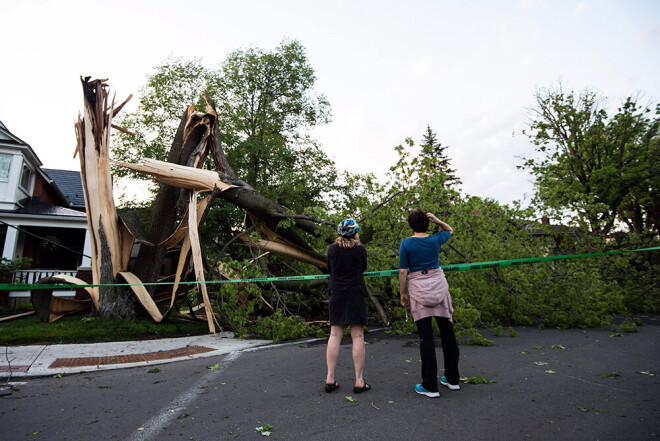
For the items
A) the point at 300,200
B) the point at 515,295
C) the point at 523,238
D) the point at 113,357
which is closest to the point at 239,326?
the point at 113,357

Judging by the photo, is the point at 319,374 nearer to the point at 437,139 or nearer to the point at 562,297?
the point at 562,297

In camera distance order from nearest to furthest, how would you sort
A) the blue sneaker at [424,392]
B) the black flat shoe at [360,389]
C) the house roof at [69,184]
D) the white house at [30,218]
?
the blue sneaker at [424,392]
the black flat shoe at [360,389]
the white house at [30,218]
the house roof at [69,184]

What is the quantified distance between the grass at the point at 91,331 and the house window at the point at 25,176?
40.3 feet

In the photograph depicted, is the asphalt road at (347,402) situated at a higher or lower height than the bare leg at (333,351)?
lower

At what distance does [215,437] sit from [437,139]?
52.5 metres

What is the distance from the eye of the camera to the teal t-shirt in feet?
11.5

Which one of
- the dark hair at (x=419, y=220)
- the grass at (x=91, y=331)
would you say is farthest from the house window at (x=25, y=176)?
the dark hair at (x=419, y=220)

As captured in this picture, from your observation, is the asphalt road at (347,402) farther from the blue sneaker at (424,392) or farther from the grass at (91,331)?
the grass at (91,331)

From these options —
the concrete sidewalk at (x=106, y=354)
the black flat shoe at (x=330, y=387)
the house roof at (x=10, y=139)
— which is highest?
the house roof at (x=10, y=139)

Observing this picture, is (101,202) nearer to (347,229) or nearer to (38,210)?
(347,229)

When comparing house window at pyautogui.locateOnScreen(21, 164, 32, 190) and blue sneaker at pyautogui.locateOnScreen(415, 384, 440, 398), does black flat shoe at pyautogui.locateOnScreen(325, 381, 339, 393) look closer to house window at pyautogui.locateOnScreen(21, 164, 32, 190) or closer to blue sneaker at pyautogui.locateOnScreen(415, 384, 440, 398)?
blue sneaker at pyautogui.locateOnScreen(415, 384, 440, 398)

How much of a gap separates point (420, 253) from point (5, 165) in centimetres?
1934

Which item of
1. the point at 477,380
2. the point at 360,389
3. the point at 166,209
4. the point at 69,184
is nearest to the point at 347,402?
the point at 360,389

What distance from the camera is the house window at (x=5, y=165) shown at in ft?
52.5
